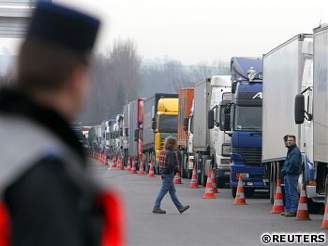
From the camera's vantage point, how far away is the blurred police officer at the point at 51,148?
7.37ft

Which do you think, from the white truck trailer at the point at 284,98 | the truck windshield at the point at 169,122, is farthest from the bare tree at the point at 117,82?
the white truck trailer at the point at 284,98

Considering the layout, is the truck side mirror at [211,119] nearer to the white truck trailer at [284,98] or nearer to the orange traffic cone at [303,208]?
the white truck trailer at [284,98]

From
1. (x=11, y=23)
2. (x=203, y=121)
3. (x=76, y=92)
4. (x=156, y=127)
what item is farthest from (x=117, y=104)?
(x=76, y=92)

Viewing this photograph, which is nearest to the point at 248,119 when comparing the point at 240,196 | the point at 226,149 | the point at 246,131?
the point at 246,131

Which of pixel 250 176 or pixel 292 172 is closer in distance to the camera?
pixel 292 172

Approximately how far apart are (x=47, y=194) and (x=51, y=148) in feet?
0.42

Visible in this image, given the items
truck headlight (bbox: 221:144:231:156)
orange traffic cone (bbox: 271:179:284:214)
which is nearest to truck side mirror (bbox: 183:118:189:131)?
truck headlight (bbox: 221:144:231:156)

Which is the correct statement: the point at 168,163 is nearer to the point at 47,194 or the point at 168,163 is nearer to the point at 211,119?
the point at 211,119

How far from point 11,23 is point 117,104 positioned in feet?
373

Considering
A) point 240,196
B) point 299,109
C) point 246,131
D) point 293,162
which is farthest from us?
point 246,131

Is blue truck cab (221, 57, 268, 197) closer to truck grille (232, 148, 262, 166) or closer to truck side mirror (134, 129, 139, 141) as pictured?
truck grille (232, 148, 262, 166)

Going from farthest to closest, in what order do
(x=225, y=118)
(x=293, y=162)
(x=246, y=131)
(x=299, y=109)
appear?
(x=225, y=118) < (x=246, y=131) < (x=293, y=162) < (x=299, y=109)

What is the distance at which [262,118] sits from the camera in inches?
1056

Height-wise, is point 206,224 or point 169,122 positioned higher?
point 169,122
